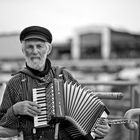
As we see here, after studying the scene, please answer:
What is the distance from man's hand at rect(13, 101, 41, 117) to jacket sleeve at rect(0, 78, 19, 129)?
0.07m

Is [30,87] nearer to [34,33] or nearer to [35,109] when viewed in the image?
[35,109]

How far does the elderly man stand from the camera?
230 cm

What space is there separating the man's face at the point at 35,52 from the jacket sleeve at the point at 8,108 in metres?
0.24

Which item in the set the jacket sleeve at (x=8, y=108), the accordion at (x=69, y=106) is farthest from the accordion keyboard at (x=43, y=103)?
the jacket sleeve at (x=8, y=108)

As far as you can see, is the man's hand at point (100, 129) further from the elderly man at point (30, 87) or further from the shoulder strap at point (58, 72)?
the shoulder strap at point (58, 72)

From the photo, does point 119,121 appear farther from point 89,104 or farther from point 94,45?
point 94,45

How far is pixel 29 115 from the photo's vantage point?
7.29 ft

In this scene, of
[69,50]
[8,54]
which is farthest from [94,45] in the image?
[8,54]

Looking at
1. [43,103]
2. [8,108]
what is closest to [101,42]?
[8,108]

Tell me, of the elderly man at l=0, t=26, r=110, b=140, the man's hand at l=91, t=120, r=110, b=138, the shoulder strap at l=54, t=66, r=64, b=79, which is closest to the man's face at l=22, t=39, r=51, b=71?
the elderly man at l=0, t=26, r=110, b=140

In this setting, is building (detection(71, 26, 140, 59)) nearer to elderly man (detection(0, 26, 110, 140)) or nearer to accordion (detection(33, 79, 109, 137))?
elderly man (detection(0, 26, 110, 140))

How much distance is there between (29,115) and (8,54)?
56995 mm

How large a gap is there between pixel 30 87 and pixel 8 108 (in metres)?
0.25

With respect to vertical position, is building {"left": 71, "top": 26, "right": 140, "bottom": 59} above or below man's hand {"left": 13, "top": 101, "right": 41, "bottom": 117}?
above
